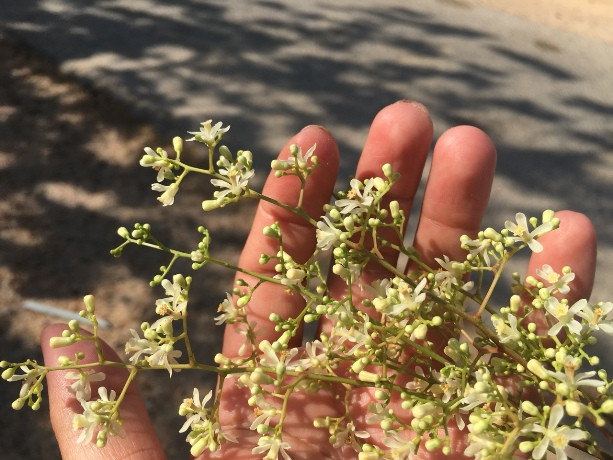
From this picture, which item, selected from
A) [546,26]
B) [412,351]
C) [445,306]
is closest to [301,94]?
[546,26]

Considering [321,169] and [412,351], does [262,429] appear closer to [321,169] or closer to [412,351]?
[412,351]

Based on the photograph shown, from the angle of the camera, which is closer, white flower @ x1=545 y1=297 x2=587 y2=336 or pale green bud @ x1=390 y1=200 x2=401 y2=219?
white flower @ x1=545 y1=297 x2=587 y2=336

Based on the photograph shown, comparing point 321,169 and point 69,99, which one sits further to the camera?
point 69,99

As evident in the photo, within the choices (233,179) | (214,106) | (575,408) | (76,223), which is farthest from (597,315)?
(214,106)

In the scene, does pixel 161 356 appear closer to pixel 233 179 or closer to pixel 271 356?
pixel 271 356

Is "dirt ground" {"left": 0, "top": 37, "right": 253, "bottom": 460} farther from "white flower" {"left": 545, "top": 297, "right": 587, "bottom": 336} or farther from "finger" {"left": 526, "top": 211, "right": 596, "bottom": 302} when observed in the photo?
"white flower" {"left": 545, "top": 297, "right": 587, "bottom": 336}

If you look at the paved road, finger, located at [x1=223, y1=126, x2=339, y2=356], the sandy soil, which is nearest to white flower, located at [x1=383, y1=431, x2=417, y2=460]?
finger, located at [x1=223, y1=126, x2=339, y2=356]

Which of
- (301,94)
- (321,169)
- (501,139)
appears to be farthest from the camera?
(301,94)
